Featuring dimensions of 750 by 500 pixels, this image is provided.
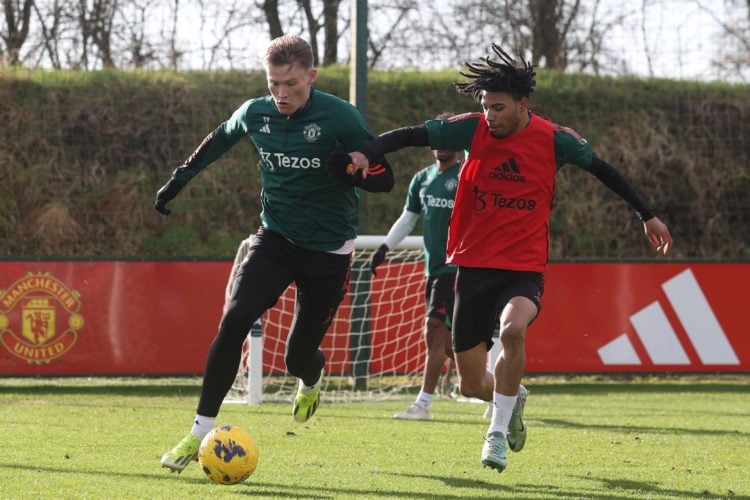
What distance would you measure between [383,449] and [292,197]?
189 cm

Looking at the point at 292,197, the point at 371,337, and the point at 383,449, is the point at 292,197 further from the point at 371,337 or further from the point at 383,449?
the point at 371,337

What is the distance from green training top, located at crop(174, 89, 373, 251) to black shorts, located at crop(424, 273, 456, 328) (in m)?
3.02

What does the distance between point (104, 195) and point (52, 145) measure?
1.11 meters

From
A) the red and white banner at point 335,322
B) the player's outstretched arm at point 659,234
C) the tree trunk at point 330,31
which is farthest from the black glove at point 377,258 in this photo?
the tree trunk at point 330,31

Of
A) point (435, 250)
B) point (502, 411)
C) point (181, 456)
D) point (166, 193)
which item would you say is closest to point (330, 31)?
point (435, 250)

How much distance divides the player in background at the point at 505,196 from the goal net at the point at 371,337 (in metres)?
5.23

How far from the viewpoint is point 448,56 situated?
17.4m

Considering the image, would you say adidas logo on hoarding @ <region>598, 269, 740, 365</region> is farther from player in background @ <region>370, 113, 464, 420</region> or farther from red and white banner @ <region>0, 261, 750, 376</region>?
player in background @ <region>370, 113, 464, 420</region>

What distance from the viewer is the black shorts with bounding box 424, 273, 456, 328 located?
9.01m

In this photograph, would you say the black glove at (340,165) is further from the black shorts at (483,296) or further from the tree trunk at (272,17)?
the tree trunk at (272,17)

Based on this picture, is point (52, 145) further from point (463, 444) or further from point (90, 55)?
point (463, 444)

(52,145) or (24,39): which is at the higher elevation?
(24,39)

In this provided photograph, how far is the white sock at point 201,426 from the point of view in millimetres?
5488

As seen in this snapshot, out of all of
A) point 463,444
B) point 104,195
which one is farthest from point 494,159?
point 104,195
